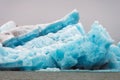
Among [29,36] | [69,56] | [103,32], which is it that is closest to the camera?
[69,56]

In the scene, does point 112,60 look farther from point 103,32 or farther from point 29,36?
point 29,36

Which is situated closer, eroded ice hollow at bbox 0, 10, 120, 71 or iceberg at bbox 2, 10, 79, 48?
eroded ice hollow at bbox 0, 10, 120, 71

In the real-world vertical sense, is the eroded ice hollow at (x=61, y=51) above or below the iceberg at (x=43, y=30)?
below

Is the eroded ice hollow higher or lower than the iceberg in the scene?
lower

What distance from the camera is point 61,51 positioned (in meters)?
10.1

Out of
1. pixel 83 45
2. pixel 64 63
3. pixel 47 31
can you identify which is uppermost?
pixel 47 31

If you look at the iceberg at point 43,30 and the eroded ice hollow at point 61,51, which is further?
the iceberg at point 43,30

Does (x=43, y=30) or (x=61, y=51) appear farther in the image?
(x=43, y=30)

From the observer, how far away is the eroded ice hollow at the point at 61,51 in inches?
388

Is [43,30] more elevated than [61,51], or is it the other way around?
[43,30]

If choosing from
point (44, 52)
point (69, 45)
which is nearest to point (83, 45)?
point (69, 45)

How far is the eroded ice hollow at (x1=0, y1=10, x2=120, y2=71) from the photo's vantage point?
986cm

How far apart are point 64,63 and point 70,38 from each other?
1342 mm

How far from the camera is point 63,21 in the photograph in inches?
478
